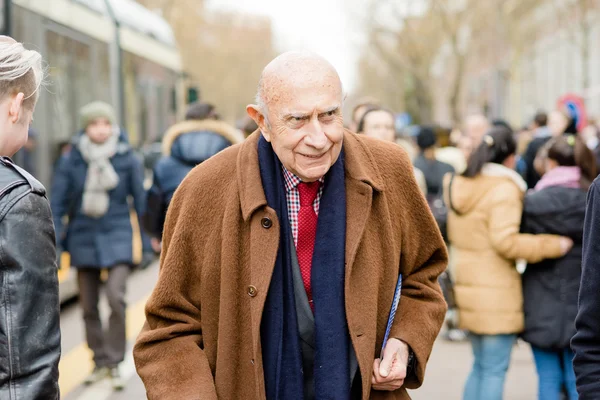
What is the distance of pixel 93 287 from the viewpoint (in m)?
7.25

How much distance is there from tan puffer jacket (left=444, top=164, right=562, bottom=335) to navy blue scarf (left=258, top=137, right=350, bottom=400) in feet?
8.63

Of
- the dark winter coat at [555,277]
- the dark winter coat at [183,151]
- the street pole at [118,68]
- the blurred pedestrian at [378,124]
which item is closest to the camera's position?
the dark winter coat at [555,277]

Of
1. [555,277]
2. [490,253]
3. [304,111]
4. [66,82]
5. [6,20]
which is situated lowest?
[555,277]

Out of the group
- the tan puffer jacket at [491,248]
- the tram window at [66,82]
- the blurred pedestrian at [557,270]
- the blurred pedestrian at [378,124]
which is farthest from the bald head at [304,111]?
the tram window at [66,82]

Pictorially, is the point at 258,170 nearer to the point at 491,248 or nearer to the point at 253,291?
the point at 253,291

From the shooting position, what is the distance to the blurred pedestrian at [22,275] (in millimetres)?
2400

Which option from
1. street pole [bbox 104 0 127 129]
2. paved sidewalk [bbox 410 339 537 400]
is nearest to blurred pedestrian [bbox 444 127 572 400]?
paved sidewalk [bbox 410 339 537 400]

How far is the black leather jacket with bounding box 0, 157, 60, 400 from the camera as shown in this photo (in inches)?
94.4

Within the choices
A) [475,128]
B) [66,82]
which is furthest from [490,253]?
[66,82]

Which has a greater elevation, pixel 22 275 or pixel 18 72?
pixel 18 72

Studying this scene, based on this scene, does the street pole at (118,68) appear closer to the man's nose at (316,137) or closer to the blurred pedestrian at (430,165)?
the blurred pedestrian at (430,165)

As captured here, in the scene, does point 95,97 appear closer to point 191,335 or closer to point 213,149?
point 213,149

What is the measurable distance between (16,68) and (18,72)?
1cm

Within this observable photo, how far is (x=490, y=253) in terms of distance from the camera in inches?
218
